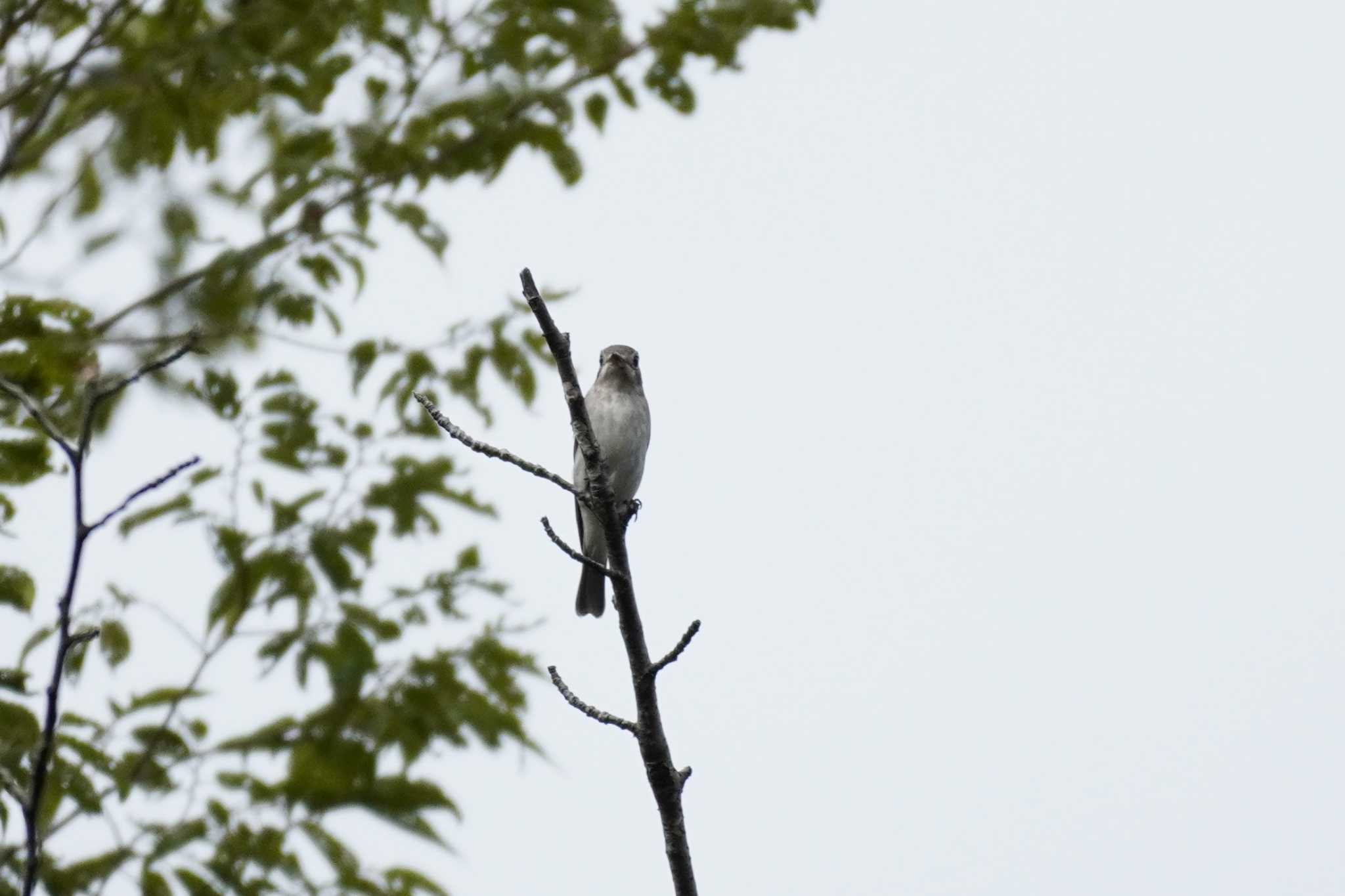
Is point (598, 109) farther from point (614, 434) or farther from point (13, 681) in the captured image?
point (13, 681)

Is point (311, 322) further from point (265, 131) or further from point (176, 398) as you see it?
point (265, 131)

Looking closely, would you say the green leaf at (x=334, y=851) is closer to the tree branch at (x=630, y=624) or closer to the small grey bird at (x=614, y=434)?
the tree branch at (x=630, y=624)

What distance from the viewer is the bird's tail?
749 centimetres

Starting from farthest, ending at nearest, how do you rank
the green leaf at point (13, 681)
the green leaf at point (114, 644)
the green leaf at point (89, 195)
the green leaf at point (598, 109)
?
the green leaf at point (598, 109) → the green leaf at point (89, 195) → the green leaf at point (114, 644) → the green leaf at point (13, 681)

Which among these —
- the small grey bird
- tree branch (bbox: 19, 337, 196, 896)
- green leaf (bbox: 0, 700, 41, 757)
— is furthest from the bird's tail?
tree branch (bbox: 19, 337, 196, 896)

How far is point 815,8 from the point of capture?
6496 millimetres

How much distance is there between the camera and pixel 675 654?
316cm

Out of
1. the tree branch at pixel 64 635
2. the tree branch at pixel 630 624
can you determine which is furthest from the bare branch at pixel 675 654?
the tree branch at pixel 64 635

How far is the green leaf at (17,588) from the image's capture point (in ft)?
15.5

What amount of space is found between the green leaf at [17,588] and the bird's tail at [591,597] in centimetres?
315

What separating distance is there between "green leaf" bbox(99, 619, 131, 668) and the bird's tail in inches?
97.6

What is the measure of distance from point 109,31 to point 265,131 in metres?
1.12

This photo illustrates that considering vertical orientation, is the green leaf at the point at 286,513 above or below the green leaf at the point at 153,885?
above

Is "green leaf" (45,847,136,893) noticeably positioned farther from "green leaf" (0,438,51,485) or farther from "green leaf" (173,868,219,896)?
"green leaf" (0,438,51,485)
